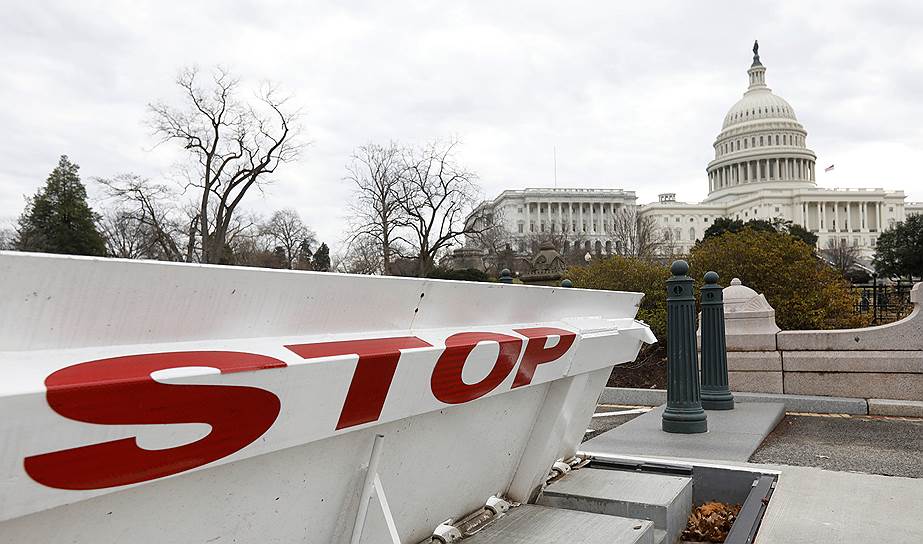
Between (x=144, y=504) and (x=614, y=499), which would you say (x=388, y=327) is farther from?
(x=614, y=499)

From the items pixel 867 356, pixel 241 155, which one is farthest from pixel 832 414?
pixel 241 155

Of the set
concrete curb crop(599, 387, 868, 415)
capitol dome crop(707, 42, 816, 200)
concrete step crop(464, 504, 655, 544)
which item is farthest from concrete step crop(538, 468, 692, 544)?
capitol dome crop(707, 42, 816, 200)

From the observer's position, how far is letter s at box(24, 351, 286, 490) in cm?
112

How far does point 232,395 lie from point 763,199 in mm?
111768

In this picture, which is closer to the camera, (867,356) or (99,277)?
(99,277)

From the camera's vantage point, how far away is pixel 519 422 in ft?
10.0

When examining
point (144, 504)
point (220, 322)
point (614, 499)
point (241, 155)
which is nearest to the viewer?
point (144, 504)

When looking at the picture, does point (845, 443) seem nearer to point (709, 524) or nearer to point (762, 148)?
point (709, 524)

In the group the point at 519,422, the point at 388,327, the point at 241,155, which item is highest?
the point at 241,155

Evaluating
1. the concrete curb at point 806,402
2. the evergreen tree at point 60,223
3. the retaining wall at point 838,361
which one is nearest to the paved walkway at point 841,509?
the concrete curb at point 806,402

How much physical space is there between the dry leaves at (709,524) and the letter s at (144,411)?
2931 mm

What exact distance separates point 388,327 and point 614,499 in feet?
6.00

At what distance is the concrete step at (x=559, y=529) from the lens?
2.73 metres

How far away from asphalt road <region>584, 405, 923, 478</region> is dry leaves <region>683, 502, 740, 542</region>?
1.46 meters
